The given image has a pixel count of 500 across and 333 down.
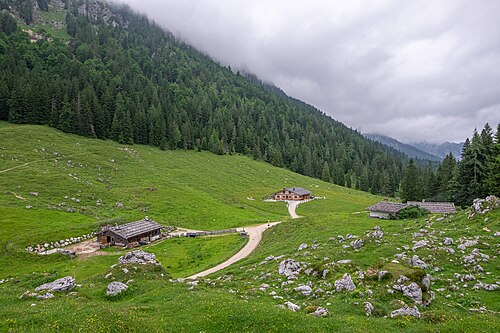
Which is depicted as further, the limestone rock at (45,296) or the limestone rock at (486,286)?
the limestone rock at (45,296)

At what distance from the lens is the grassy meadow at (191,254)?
69.9 ft

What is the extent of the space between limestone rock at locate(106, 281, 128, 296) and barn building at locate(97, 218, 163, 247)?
35.0m

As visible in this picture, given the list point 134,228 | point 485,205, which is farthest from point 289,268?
point 134,228

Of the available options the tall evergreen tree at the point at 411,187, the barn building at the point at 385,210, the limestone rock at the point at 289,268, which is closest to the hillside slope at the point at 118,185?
the tall evergreen tree at the point at 411,187

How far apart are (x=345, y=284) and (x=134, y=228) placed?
5092 centimetres

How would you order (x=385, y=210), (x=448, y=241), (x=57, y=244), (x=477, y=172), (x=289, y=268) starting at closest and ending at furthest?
(x=289, y=268) → (x=448, y=241) → (x=57, y=244) → (x=385, y=210) → (x=477, y=172)

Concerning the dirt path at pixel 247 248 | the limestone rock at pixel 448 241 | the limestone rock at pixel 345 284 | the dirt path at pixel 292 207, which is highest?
the dirt path at pixel 292 207

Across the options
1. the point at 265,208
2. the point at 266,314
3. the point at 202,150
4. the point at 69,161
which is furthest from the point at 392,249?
the point at 202,150

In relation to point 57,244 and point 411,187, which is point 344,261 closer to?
point 57,244

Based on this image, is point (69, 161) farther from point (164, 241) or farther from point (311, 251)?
point (311, 251)

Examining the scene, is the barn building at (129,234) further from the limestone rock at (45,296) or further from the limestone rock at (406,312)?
the limestone rock at (406,312)

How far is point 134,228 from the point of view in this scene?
67312 mm

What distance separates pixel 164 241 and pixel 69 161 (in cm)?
5745

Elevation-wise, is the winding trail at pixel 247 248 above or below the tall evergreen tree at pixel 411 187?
below
